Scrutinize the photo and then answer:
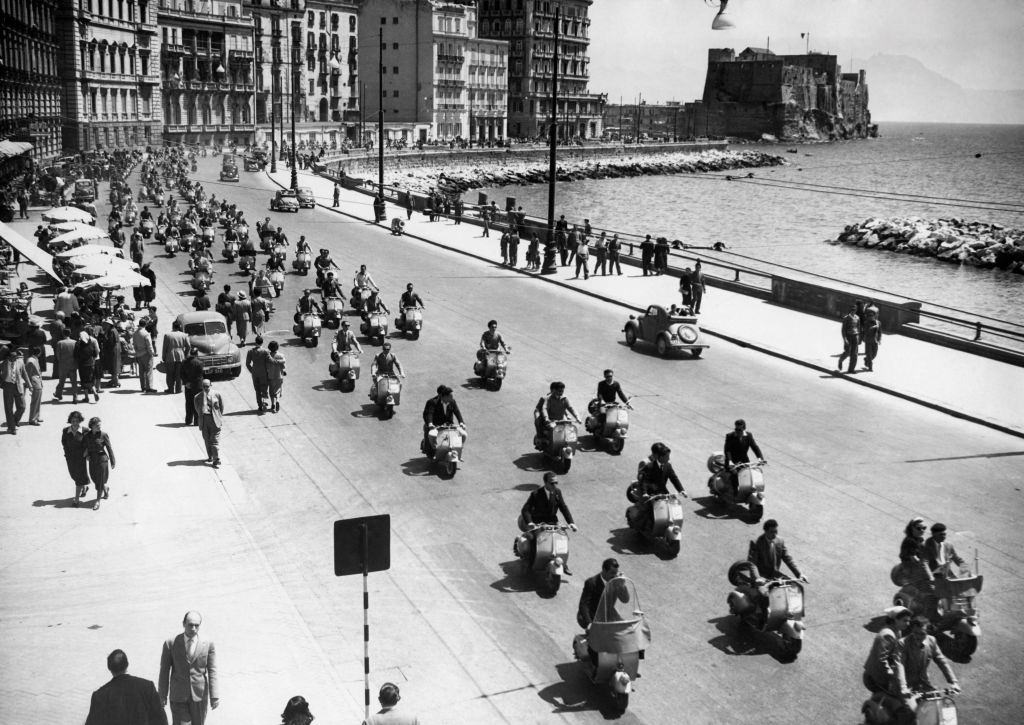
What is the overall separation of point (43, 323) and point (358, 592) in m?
19.3

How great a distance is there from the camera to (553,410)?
1709 cm

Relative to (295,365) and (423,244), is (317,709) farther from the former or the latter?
(423,244)

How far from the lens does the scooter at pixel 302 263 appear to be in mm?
38562

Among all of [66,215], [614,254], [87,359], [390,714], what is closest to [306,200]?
[66,215]

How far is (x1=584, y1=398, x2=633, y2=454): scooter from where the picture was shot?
707 inches

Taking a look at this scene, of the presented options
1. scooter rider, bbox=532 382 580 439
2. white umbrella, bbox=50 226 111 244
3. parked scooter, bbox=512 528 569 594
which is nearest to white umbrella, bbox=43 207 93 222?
white umbrella, bbox=50 226 111 244

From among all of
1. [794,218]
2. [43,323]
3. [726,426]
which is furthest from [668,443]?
[794,218]

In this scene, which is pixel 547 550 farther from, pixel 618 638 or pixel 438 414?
Answer: pixel 438 414

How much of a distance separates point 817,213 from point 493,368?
9890 cm

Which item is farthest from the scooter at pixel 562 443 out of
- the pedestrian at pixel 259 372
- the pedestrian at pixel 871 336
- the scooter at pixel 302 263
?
the scooter at pixel 302 263

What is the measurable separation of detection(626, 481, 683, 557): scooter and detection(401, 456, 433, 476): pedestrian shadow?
423cm

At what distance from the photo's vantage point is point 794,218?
107m

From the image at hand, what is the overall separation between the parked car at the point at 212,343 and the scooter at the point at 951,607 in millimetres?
16044

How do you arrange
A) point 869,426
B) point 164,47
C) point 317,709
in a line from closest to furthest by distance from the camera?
1. point 317,709
2. point 869,426
3. point 164,47
